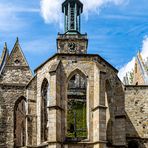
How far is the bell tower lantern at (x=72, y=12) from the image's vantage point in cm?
5188

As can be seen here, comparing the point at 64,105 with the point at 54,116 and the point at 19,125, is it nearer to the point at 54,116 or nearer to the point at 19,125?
the point at 54,116

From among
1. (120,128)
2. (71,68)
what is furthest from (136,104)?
(71,68)

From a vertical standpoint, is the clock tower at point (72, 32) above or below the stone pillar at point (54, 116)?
above

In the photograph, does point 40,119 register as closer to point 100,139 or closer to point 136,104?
point 100,139

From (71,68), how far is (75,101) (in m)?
10.8

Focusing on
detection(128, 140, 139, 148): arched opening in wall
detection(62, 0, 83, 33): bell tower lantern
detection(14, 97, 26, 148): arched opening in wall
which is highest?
detection(62, 0, 83, 33): bell tower lantern

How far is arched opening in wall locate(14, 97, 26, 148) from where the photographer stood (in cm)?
3123

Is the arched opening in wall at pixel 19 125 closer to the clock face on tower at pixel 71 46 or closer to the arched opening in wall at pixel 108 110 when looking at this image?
the arched opening in wall at pixel 108 110

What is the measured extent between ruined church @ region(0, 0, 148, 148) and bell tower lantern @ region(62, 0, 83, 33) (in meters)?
18.5

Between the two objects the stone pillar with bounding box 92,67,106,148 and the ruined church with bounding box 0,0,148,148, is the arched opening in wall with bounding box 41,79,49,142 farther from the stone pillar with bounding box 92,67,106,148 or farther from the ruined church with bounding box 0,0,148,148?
the stone pillar with bounding box 92,67,106,148

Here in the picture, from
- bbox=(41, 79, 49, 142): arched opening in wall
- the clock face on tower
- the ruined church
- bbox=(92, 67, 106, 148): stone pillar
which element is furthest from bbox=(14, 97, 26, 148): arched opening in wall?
the clock face on tower

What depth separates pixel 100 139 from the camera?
86.9 feet

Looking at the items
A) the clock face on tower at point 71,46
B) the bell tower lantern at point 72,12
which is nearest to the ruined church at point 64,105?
the bell tower lantern at point 72,12

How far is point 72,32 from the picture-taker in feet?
178
